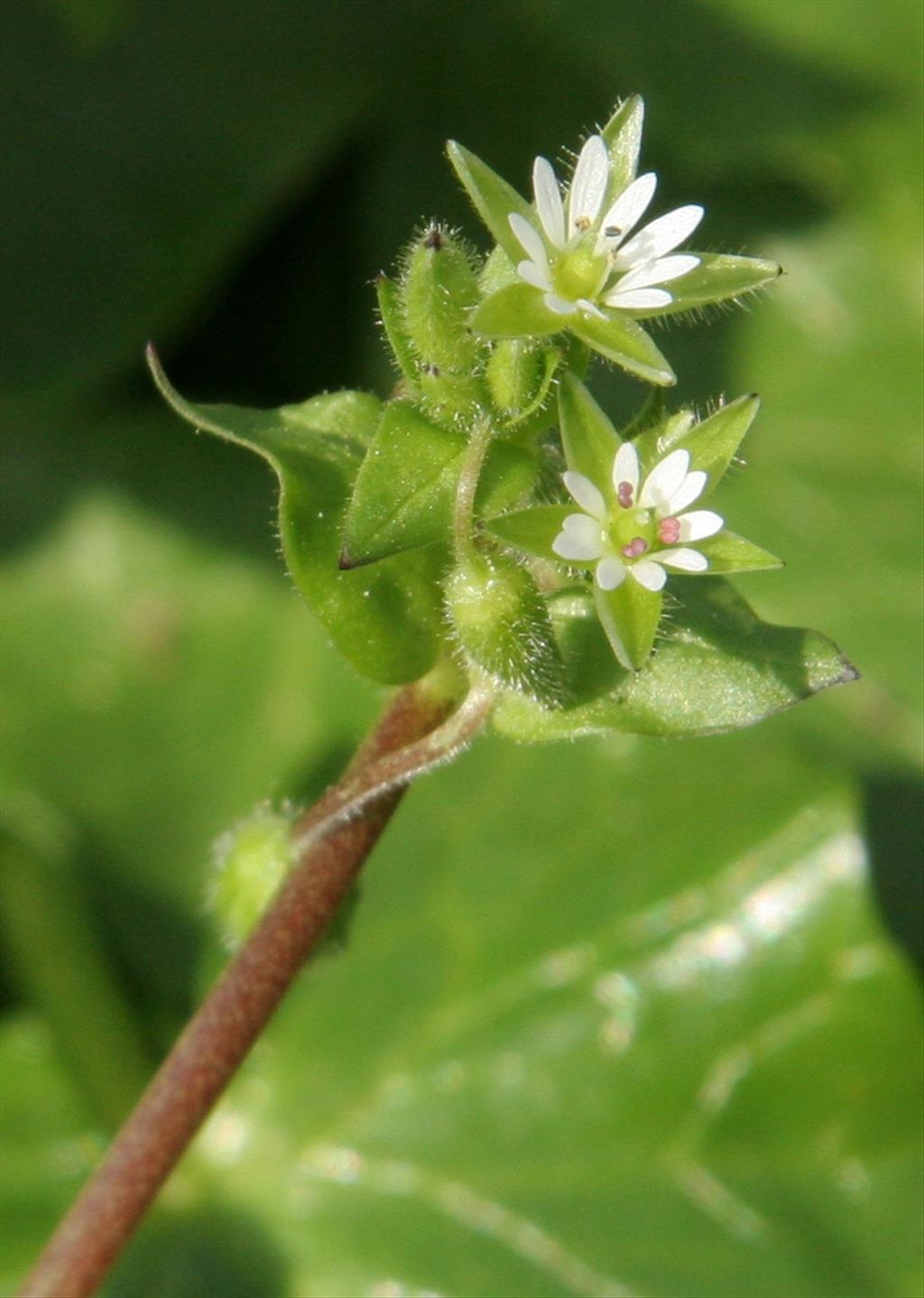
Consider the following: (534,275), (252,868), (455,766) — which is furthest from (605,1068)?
(534,275)

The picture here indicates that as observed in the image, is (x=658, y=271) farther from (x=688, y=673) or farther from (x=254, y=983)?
(x=254, y=983)

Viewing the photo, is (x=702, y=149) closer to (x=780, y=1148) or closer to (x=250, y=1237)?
(x=780, y=1148)

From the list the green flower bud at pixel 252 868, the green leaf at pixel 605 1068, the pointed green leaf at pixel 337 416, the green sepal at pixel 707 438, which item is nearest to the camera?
the green sepal at pixel 707 438

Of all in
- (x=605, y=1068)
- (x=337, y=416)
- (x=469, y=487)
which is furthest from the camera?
(x=605, y=1068)

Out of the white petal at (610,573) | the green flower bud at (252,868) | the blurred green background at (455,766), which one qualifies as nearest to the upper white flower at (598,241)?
the white petal at (610,573)

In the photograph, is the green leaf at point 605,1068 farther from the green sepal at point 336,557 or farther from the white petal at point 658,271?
the white petal at point 658,271
